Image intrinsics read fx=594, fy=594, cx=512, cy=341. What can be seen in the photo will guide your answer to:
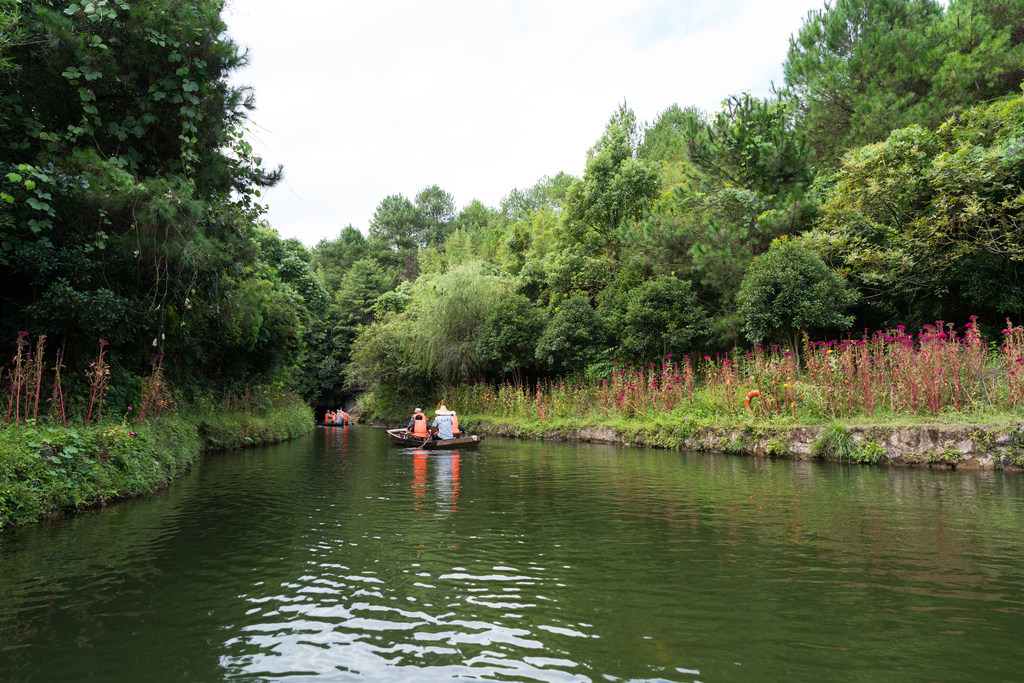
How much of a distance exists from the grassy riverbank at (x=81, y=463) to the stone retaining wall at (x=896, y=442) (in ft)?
35.7

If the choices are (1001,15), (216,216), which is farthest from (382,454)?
(1001,15)

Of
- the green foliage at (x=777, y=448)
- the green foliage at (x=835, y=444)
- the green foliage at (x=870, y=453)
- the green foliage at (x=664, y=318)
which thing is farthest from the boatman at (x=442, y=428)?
the green foliage at (x=870, y=453)

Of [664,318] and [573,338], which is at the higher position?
[664,318]

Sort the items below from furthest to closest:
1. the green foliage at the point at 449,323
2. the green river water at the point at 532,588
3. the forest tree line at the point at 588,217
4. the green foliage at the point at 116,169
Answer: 1. the green foliage at the point at 449,323
2. the forest tree line at the point at 588,217
3. the green foliage at the point at 116,169
4. the green river water at the point at 532,588

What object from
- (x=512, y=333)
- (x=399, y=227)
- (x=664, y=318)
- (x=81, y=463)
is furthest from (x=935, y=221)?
(x=399, y=227)

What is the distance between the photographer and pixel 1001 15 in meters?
18.5

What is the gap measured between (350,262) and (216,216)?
5714 cm

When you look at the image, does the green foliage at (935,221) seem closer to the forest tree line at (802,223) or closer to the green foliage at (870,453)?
the forest tree line at (802,223)

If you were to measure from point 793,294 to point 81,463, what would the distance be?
48.6ft

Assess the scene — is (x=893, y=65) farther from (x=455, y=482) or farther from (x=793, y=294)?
(x=455, y=482)

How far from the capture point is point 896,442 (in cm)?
1020

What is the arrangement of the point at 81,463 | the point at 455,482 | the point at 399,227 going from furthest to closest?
the point at 399,227 → the point at 455,482 → the point at 81,463

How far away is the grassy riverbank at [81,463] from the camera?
6.00 metres

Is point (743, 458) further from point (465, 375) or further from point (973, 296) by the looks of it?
point (465, 375)
